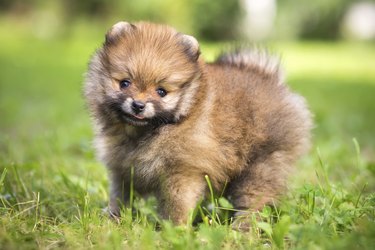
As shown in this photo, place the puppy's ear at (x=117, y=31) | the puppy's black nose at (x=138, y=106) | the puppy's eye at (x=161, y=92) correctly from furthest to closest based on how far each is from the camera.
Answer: the puppy's ear at (x=117, y=31), the puppy's eye at (x=161, y=92), the puppy's black nose at (x=138, y=106)

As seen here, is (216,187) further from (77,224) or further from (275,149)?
(77,224)

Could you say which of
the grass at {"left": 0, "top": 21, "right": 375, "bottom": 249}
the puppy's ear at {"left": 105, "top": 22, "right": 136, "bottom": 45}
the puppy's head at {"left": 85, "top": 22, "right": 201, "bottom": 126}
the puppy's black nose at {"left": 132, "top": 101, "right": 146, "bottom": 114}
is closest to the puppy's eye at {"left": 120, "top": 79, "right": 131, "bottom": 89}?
the puppy's head at {"left": 85, "top": 22, "right": 201, "bottom": 126}

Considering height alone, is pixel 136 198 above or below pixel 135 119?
below

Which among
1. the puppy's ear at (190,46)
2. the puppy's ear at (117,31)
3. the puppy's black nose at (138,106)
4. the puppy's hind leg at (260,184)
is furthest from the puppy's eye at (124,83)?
the puppy's hind leg at (260,184)

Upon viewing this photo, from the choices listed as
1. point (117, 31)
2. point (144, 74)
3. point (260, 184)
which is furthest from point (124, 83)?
point (260, 184)

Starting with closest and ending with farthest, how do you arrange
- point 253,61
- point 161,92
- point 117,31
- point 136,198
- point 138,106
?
point 138,106 → point 161,92 → point 117,31 → point 136,198 → point 253,61

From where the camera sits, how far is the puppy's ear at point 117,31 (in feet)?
10.2

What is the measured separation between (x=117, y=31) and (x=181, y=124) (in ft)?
2.17

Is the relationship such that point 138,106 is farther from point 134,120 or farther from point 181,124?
point 181,124

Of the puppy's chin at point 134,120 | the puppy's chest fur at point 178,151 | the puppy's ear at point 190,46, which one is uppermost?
the puppy's ear at point 190,46

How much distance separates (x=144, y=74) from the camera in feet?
9.51

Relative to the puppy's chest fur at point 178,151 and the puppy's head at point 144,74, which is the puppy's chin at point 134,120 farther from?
the puppy's chest fur at point 178,151

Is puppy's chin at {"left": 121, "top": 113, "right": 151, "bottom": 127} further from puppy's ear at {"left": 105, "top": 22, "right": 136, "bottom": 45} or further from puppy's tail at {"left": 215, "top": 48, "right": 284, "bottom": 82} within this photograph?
puppy's tail at {"left": 215, "top": 48, "right": 284, "bottom": 82}

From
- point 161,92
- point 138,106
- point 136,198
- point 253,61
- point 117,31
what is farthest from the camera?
point 253,61
